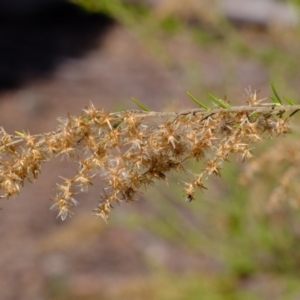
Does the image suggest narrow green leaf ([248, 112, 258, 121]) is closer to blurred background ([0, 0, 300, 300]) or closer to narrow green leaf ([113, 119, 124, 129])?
narrow green leaf ([113, 119, 124, 129])

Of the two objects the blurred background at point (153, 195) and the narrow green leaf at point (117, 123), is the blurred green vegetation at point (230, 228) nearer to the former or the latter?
the blurred background at point (153, 195)

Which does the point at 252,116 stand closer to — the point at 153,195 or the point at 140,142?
the point at 140,142

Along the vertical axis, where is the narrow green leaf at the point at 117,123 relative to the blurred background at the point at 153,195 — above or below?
below

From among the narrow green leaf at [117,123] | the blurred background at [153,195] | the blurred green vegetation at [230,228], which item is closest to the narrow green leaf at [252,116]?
the narrow green leaf at [117,123]

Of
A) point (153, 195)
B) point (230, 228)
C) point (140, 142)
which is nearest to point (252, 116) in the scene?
point (140, 142)

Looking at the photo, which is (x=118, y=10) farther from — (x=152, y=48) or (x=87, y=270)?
(x=87, y=270)

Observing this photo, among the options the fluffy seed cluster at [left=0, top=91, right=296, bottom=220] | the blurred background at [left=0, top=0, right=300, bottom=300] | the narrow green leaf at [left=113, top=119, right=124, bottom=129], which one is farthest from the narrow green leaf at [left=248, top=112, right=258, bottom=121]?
the blurred background at [left=0, top=0, right=300, bottom=300]

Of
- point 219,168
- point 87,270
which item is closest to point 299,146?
point 219,168
